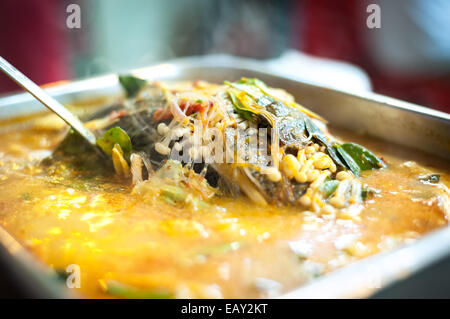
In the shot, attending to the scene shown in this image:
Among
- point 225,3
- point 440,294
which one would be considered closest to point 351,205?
point 440,294

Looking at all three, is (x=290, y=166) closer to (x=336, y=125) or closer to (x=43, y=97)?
(x=336, y=125)

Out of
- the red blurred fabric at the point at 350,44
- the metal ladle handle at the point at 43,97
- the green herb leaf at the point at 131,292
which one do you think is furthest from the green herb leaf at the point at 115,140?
the red blurred fabric at the point at 350,44

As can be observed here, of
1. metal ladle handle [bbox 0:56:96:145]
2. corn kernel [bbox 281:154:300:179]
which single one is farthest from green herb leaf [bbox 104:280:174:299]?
metal ladle handle [bbox 0:56:96:145]

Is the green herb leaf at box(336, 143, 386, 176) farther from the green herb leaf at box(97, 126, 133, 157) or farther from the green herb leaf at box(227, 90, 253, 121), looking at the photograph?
the green herb leaf at box(97, 126, 133, 157)

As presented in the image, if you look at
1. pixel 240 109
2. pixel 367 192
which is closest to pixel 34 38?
pixel 240 109

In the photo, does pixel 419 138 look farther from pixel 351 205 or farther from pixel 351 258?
pixel 351 258

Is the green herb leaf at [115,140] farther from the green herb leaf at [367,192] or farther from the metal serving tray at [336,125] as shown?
the green herb leaf at [367,192]
